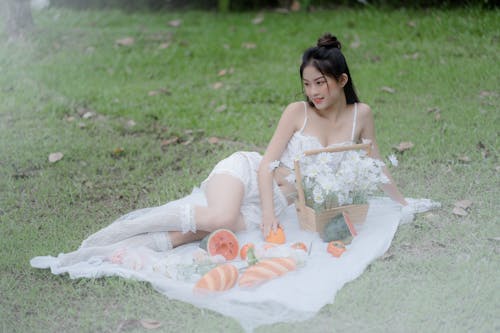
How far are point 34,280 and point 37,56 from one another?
5.16 meters

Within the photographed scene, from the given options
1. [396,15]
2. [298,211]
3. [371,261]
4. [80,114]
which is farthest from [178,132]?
[396,15]

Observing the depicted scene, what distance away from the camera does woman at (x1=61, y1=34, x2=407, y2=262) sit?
3787 millimetres

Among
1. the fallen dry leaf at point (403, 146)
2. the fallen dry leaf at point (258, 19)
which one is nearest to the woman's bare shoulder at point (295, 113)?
the fallen dry leaf at point (403, 146)

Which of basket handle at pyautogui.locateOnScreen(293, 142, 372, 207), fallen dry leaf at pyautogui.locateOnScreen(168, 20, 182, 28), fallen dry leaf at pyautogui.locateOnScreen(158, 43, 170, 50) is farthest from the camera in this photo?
fallen dry leaf at pyautogui.locateOnScreen(168, 20, 182, 28)

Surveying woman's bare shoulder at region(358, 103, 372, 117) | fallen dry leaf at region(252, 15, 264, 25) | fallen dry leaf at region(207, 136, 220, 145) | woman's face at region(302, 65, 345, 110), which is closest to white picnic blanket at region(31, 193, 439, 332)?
woman's bare shoulder at region(358, 103, 372, 117)

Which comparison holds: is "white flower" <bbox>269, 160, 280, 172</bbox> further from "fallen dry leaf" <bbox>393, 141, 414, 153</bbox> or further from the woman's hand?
"fallen dry leaf" <bbox>393, 141, 414, 153</bbox>

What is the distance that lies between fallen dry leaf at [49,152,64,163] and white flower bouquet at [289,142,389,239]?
2469 mm

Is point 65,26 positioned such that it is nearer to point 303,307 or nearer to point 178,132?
point 178,132

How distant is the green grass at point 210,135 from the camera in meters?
3.23

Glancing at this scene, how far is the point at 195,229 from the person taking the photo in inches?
149

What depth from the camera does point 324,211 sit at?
380cm

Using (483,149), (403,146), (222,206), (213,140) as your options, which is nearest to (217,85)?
(213,140)

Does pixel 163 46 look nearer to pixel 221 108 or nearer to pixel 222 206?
pixel 221 108

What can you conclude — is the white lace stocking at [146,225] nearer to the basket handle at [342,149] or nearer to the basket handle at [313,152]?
the basket handle at [313,152]
